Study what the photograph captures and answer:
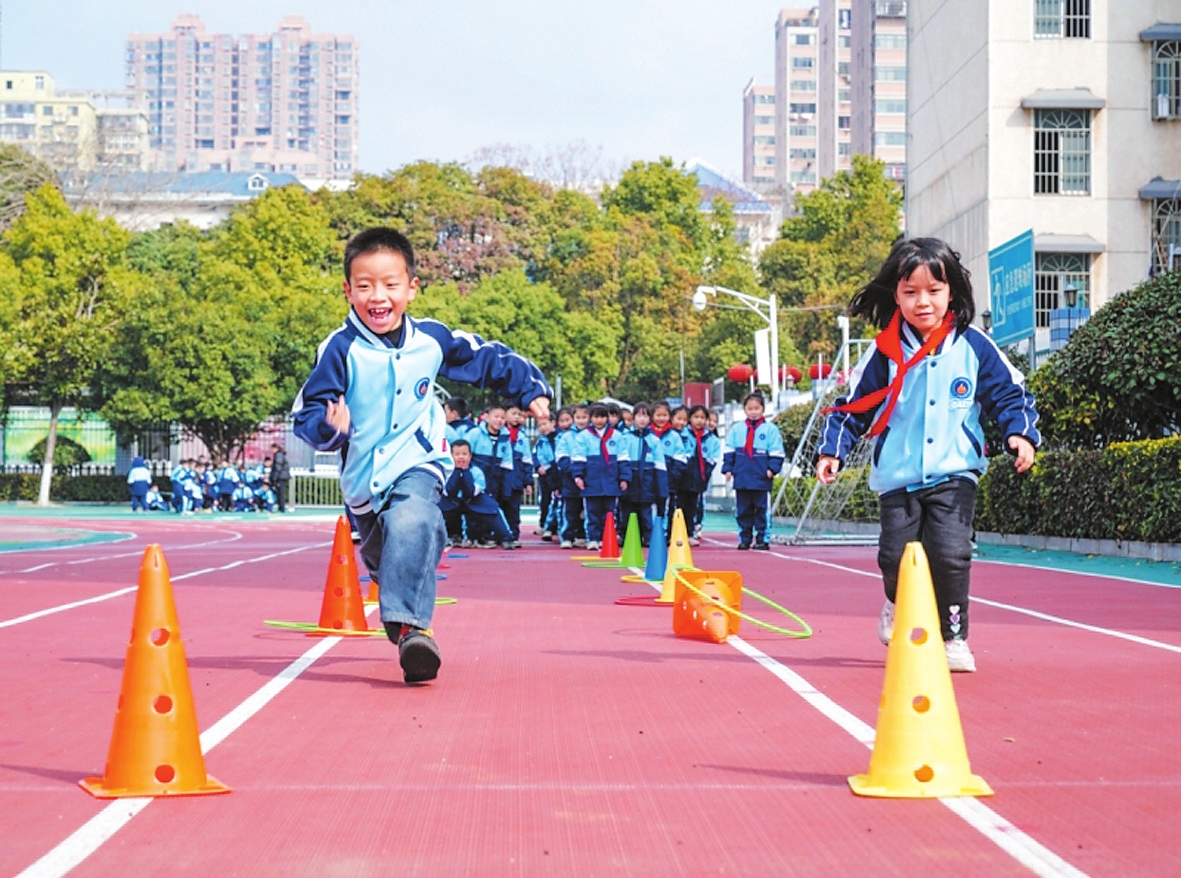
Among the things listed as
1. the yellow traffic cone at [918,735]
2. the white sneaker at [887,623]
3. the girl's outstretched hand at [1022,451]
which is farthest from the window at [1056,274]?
the yellow traffic cone at [918,735]

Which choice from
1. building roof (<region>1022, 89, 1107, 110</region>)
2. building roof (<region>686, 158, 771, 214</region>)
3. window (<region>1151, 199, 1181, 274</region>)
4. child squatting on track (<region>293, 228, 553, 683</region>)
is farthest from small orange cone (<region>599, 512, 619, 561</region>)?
building roof (<region>686, 158, 771, 214</region>)

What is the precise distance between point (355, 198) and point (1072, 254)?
4289 cm

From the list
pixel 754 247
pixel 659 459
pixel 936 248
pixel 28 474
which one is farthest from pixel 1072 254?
pixel 754 247

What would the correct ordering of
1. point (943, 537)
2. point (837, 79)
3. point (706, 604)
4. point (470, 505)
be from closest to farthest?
point (943, 537) < point (706, 604) < point (470, 505) < point (837, 79)

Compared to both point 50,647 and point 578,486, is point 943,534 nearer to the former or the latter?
point 50,647

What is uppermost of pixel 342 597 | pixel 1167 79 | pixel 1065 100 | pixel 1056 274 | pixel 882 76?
pixel 882 76

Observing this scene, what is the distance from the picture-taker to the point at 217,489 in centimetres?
5294

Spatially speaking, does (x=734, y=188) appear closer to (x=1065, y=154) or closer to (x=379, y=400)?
(x=1065, y=154)

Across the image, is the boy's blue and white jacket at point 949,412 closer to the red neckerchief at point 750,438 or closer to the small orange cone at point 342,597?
the small orange cone at point 342,597

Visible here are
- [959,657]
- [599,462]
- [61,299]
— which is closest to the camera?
[959,657]

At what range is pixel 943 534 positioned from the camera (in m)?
8.62

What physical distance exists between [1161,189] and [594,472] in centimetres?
2668

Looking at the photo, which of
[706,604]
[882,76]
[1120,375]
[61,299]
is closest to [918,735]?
[706,604]

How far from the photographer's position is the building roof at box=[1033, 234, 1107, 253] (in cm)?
4650
